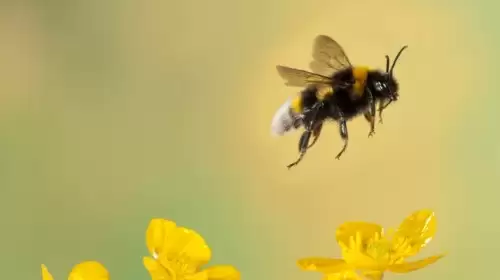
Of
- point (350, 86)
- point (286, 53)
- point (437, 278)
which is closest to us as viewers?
point (350, 86)

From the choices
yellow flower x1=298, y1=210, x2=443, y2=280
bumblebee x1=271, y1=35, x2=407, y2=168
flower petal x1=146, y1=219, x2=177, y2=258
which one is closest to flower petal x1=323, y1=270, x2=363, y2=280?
yellow flower x1=298, y1=210, x2=443, y2=280

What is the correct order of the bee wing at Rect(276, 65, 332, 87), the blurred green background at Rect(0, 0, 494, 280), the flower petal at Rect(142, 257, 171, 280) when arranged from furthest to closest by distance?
the blurred green background at Rect(0, 0, 494, 280) < the bee wing at Rect(276, 65, 332, 87) < the flower petal at Rect(142, 257, 171, 280)

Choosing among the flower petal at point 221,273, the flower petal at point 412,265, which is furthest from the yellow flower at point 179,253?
the flower petal at point 412,265

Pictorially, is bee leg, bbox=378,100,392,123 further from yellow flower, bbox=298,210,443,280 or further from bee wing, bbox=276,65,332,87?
yellow flower, bbox=298,210,443,280

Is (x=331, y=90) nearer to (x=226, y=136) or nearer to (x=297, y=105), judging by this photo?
(x=297, y=105)

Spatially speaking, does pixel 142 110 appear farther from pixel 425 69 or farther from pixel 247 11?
pixel 425 69

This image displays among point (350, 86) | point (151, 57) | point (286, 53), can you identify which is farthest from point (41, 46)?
point (350, 86)

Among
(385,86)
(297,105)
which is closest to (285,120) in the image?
(297,105)
